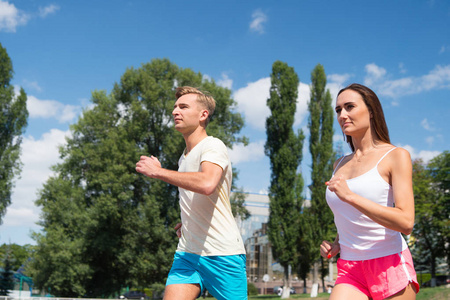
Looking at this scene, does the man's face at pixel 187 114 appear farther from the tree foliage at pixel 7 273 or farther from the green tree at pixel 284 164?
the tree foliage at pixel 7 273

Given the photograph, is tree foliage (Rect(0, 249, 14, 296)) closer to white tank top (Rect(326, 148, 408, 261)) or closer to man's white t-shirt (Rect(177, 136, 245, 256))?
man's white t-shirt (Rect(177, 136, 245, 256))

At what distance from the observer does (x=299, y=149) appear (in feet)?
97.9

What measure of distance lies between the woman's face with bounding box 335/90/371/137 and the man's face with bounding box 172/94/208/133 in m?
1.29

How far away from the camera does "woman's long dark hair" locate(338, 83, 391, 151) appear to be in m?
2.73

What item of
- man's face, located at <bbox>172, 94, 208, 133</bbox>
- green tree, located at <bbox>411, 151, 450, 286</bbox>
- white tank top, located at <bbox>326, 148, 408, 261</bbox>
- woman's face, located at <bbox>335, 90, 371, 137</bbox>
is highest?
green tree, located at <bbox>411, 151, 450, 286</bbox>

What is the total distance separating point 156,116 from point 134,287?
10923mm

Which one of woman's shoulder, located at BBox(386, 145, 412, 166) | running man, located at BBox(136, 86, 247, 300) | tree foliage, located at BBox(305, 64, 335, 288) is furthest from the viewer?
tree foliage, located at BBox(305, 64, 335, 288)

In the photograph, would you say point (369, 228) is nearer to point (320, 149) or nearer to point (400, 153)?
point (400, 153)

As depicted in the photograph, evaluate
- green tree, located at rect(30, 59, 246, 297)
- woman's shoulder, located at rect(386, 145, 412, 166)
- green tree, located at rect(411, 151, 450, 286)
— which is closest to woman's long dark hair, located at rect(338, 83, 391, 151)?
woman's shoulder, located at rect(386, 145, 412, 166)

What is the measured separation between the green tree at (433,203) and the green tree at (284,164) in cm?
1397

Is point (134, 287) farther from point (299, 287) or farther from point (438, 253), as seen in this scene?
point (299, 287)

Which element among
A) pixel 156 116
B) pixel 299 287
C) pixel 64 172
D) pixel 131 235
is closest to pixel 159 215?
pixel 131 235

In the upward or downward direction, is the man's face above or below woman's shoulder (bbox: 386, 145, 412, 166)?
above

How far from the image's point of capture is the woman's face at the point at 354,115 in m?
2.74
